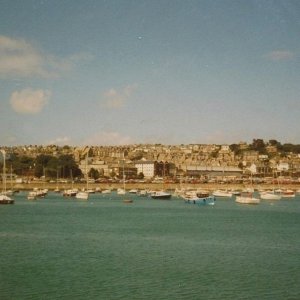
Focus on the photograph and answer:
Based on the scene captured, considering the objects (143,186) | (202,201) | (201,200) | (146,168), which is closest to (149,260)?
(202,201)

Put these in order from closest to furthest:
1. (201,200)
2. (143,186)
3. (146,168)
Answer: (201,200) → (143,186) → (146,168)

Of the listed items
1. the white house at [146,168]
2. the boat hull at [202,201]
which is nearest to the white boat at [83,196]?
the boat hull at [202,201]

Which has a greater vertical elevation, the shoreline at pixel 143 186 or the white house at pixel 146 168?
the white house at pixel 146 168

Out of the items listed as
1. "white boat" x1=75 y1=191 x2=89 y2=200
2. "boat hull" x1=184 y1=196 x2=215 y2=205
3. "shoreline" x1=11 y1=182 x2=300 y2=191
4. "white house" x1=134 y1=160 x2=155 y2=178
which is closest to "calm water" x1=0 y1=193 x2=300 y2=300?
"boat hull" x1=184 y1=196 x2=215 y2=205

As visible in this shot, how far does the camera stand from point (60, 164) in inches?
5300

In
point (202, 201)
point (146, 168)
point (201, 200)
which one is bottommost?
point (202, 201)

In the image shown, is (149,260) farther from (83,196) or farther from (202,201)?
(83,196)

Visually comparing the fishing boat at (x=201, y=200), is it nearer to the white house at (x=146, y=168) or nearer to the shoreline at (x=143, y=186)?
the shoreline at (x=143, y=186)

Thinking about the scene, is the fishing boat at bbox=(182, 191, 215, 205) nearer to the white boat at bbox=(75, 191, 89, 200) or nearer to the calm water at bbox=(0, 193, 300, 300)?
the white boat at bbox=(75, 191, 89, 200)

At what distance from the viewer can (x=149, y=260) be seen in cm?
2503

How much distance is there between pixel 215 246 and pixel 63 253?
7.65 metres

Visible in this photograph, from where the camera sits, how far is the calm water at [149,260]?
19.7 meters

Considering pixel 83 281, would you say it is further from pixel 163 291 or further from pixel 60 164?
pixel 60 164

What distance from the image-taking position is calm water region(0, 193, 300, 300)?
64.6ft
